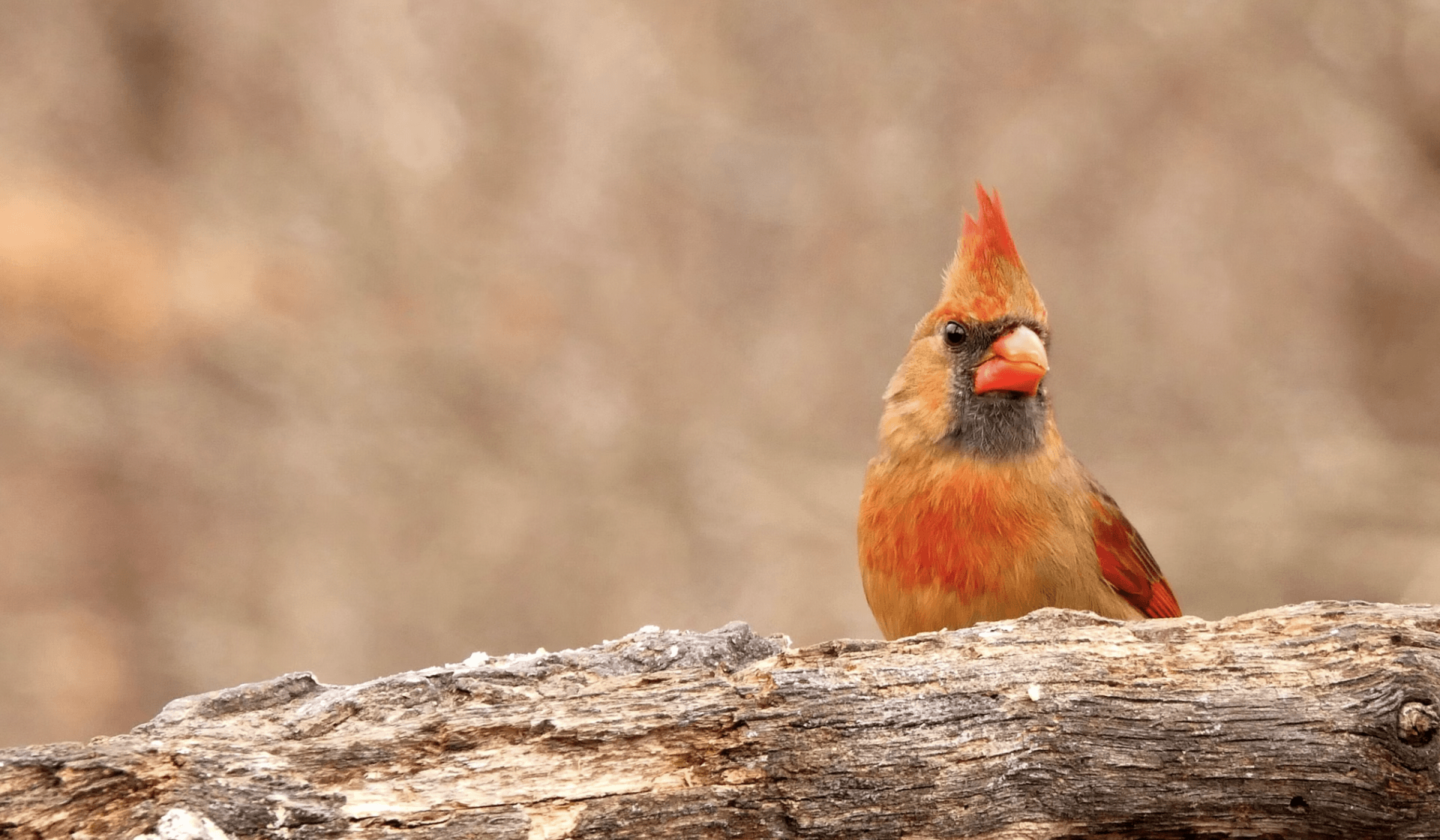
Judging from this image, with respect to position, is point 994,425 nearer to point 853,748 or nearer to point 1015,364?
point 1015,364

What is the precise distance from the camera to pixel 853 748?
228cm

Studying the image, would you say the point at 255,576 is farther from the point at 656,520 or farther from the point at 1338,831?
the point at 1338,831

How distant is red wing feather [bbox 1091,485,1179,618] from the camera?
11.1ft

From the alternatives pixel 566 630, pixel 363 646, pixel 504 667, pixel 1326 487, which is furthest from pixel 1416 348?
pixel 504 667

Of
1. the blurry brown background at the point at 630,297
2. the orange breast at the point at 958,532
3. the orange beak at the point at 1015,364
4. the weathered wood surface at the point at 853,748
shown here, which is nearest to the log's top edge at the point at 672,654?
the weathered wood surface at the point at 853,748

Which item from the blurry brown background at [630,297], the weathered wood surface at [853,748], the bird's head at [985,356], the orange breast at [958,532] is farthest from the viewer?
the blurry brown background at [630,297]

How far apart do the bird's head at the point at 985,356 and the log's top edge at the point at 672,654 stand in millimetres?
761

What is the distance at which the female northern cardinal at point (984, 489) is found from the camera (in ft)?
10.4

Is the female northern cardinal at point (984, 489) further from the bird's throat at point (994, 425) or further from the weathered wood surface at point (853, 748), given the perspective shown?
the weathered wood surface at point (853, 748)

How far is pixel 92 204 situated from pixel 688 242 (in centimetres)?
253

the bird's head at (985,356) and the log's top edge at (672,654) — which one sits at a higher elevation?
the bird's head at (985,356)

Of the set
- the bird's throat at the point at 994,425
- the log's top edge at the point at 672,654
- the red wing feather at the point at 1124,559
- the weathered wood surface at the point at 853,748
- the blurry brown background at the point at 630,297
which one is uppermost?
the blurry brown background at the point at 630,297

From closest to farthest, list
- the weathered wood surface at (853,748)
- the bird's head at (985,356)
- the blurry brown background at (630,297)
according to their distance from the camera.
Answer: the weathered wood surface at (853,748) → the bird's head at (985,356) → the blurry brown background at (630,297)

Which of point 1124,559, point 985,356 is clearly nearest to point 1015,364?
point 985,356
